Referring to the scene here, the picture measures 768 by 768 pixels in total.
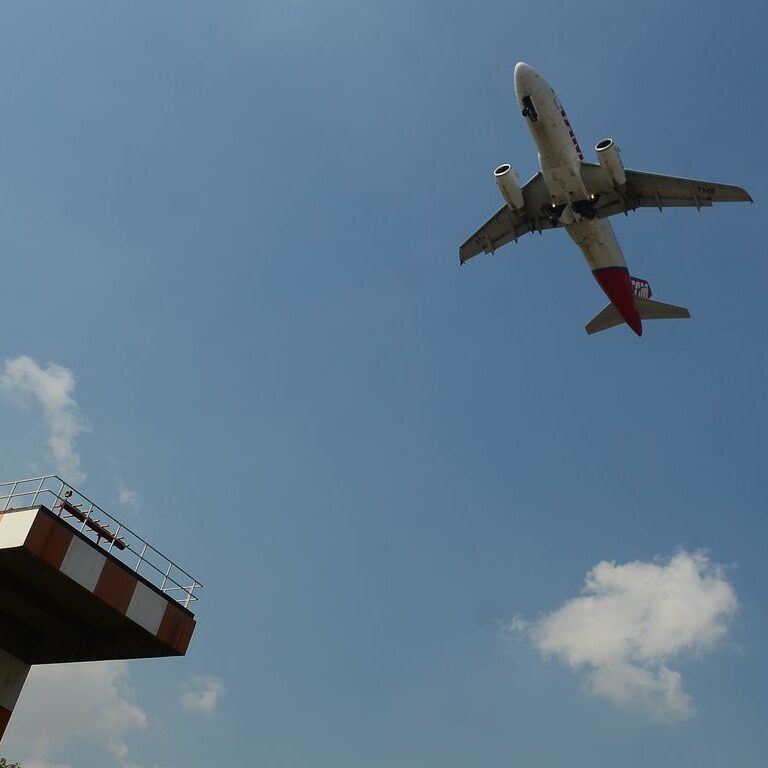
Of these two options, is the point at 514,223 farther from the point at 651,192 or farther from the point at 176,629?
the point at 176,629

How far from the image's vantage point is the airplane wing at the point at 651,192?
3578 cm

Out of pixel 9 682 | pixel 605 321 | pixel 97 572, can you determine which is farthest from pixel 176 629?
pixel 605 321

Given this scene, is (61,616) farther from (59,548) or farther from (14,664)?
(59,548)

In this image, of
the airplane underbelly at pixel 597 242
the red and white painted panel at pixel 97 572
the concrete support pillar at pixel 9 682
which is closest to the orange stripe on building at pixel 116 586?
the red and white painted panel at pixel 97 572

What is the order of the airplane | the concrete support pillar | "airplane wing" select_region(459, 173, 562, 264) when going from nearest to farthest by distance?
the concrete support pillar
the airplane
"airplane wing" select_region(459, 173, 562, 264)

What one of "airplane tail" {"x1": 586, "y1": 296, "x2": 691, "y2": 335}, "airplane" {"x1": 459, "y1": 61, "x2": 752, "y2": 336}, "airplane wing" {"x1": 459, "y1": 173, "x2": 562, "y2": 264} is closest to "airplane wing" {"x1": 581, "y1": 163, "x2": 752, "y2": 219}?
"airplane" {"x1": 459, "y1": 61, "x2": 752, "y2": 336}

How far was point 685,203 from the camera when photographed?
1485 inches

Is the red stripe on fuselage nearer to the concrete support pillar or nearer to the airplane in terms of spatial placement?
the airplane

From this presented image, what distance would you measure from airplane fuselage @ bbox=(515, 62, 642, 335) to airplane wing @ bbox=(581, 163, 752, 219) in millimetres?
681

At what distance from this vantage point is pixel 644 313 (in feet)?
150

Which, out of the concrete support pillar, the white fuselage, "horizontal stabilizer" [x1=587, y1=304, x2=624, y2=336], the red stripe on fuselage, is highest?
"horizontal stabilizer" [x1=587, y1=304, x2=624, y2=336]

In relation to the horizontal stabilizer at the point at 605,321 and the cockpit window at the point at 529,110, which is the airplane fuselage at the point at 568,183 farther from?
the horizontal stabilizer at the point at 605,321

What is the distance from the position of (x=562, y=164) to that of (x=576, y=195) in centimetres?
190

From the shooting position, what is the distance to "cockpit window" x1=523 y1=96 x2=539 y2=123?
33406mm
